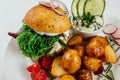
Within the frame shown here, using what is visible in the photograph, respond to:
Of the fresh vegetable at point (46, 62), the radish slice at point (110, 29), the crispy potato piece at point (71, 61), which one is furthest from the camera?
the radish slice at point (110, 29)

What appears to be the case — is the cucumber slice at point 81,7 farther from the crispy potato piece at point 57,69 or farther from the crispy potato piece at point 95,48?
the crispy potato piece at point 57,69

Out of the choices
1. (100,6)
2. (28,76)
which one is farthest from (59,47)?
(100,6)

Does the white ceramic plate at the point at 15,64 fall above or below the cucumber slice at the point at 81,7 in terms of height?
below

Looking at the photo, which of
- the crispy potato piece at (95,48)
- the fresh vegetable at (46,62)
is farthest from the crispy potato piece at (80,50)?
the fresh vegetable at (46,62)

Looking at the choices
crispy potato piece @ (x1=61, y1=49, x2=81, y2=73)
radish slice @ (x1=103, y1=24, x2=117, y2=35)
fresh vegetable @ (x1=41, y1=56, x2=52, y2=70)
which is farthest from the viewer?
radish slice @ (x1=103, y1=24, x2=117, y2=35)

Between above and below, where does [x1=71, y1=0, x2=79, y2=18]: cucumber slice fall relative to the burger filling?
above

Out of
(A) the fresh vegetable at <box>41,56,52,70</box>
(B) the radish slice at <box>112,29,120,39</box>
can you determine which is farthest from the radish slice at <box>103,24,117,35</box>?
(A) the fresh vegetable at <box>41,56,52,70</box>

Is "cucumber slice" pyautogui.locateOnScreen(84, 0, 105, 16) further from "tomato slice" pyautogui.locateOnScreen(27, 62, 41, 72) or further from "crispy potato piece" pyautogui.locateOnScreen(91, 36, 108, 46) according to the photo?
"tomato slice" pyautogui.locateOnScreen(27, 62, 41, 72)

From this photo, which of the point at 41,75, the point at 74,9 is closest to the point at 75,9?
the point at 74,9
